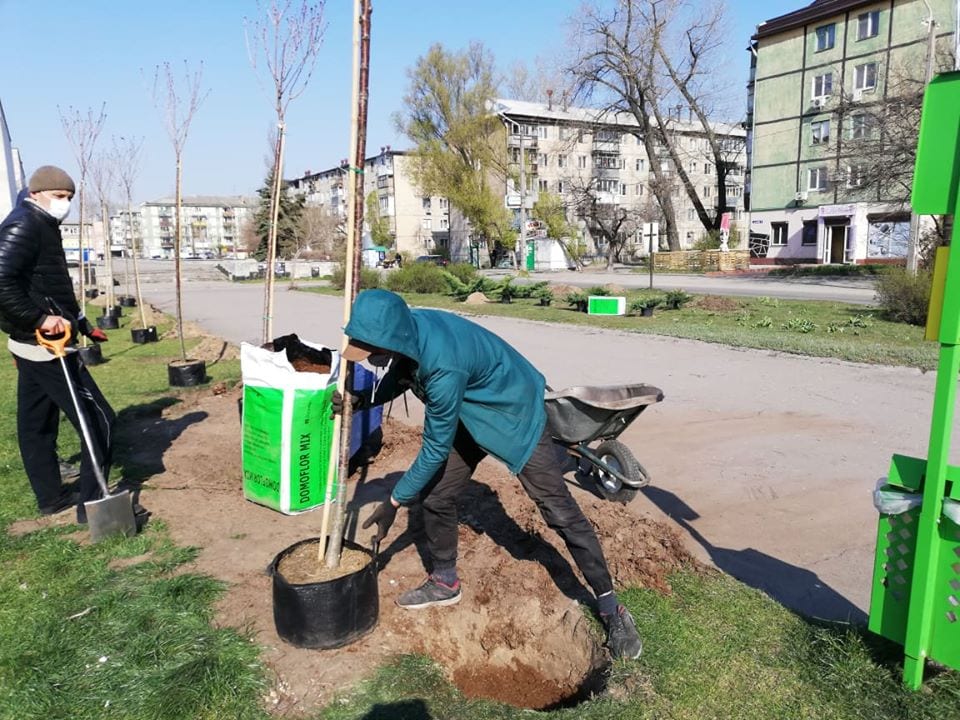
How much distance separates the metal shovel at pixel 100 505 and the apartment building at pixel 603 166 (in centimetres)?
4865

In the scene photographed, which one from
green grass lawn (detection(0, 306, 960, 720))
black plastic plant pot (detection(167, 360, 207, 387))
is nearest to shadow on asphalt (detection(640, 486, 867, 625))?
green grass lawn (detection(0, 306, 960, 720))

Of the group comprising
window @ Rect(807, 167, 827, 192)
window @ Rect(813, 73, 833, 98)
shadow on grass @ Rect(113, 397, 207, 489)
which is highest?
window @ Rect(813, 73, 833, 98)

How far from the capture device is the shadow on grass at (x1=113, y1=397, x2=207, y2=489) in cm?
542

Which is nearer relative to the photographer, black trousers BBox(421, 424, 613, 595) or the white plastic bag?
the white plastic bag

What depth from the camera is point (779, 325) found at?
13438 mm

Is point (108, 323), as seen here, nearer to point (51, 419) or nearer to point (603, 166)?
point (51, 419)

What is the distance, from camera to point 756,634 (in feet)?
9.95

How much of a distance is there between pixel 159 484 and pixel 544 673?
3.34m

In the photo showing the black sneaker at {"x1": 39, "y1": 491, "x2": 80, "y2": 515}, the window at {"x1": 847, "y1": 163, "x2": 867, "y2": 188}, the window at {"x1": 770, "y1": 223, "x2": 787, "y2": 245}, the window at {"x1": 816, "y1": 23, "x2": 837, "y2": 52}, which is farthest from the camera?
the window at {"x1": 770, "y1": 223, "x2": 787, "y2": 245}

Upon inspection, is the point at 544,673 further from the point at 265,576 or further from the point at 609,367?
the point at 609,367

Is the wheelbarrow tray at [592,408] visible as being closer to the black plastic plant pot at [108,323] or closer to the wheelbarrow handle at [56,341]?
the wheelbarrow handle at [56,341]

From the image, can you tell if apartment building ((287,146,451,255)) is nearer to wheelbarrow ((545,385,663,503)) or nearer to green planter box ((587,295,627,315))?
green planter box ((587,295,627,315))

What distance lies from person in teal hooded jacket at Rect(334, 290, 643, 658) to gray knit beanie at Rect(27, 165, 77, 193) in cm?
242

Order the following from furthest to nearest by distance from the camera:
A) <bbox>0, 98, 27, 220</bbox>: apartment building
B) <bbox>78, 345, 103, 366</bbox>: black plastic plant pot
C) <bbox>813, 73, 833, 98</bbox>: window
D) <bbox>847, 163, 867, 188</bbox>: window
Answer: <bbox>813, 73, 833, 98</bbox>: window, <bbox>847, 163, 867, 188</bbox>: window, <bbox>0, 98, 27, 220</bbox>: apartment building, <bbox>78, 345, 103, 366</bbox>: black plastic plant pot
